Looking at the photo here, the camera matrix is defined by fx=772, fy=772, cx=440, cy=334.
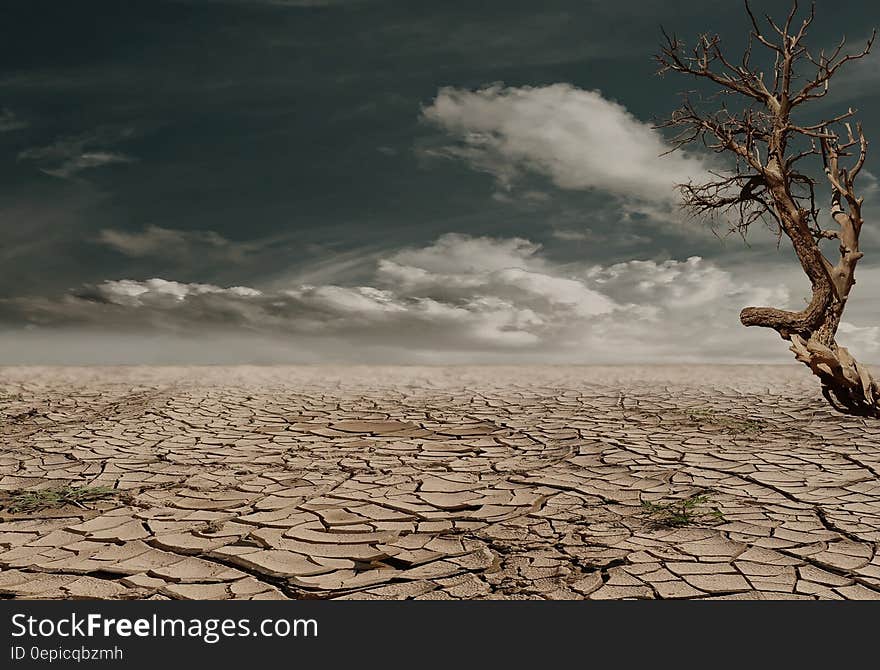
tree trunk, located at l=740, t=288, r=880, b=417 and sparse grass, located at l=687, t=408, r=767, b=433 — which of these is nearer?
sparse grass, located at l=687, t=408, r=767, b=433

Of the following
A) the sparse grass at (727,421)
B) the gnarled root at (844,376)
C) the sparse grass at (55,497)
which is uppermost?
the gnarled root at (844,376)

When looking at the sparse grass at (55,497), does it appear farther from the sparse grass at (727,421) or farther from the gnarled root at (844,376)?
the gnarled root at (844,376)

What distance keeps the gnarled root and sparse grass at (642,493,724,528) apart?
3394mm

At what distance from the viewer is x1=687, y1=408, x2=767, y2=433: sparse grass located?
6242 millimetres

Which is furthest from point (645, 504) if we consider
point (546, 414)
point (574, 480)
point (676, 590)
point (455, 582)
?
point (546, 414)

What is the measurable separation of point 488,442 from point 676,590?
299 cm

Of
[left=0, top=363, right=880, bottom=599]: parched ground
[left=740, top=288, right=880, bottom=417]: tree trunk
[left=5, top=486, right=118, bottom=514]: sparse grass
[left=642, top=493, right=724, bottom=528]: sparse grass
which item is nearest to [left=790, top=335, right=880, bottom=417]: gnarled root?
[left=740, top=288, right=880, bottom=417]: tree trunk

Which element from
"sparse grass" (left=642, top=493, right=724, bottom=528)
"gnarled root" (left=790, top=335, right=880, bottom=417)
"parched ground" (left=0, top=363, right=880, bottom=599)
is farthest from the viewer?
"gnarled root" (left=790, top=335, right=880, bottom=417)

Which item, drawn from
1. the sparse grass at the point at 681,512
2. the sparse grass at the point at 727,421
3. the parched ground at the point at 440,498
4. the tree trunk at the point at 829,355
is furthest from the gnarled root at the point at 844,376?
the sparse grass at the point at 681,512

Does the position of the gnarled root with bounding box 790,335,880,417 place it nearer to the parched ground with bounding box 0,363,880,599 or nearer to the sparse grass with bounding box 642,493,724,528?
the parched ground with bounding box 0,363,880,599

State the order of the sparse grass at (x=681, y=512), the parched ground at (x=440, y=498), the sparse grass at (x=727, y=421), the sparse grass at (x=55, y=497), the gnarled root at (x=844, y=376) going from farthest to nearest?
1. the gnarled root at (x=844, y=376)
2. the sparse grass at (x=727, y=421)
3. the sparse grass at (x=55, y=497)
4. the sparse grass at (x=681, y=512)
5. the parched ground at (x=440, y=498)

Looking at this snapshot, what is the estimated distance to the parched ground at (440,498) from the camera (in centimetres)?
291

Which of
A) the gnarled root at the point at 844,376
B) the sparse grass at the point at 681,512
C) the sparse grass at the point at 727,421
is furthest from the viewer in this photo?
the gnarled root at the point at 844,376

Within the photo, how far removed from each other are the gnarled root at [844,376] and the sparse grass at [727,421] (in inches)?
28.4
